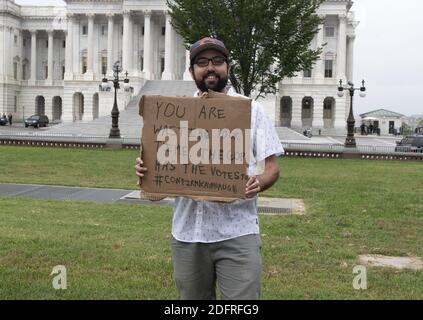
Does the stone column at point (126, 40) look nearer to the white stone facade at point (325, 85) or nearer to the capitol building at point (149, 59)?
the capitol building at point (149, 59)

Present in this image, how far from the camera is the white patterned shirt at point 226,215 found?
4.48 metres

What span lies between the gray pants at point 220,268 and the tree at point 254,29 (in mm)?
24386

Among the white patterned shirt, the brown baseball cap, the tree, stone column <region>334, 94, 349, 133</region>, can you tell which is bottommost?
the white patterned shirt

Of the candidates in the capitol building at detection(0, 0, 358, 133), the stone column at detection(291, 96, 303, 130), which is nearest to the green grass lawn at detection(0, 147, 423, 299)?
the capitol building at detection(0, 0, 358, 133)

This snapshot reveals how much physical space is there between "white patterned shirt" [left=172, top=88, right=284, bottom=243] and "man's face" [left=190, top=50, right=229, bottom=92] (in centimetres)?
14

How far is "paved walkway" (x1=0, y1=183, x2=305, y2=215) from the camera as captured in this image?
14.4 metres

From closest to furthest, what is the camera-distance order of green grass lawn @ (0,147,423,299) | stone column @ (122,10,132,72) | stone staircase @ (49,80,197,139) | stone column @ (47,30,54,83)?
green grass lawn @ (0,147,423,299) → stone staircase @ (49,80,197,139) → stone column @ (122,10,132,72) → stone column @ (47,30,54,83)

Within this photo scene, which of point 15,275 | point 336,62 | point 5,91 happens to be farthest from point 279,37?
point 5,91

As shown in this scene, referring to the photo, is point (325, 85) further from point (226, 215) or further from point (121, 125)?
point (226, 215)

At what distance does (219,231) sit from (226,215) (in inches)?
5.2

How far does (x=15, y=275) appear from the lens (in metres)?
7.52

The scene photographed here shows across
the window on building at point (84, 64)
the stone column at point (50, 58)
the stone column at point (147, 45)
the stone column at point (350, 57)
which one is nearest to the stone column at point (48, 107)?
the stone column at point (50, 58)

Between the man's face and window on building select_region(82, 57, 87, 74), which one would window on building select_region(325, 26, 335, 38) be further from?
the man's face
